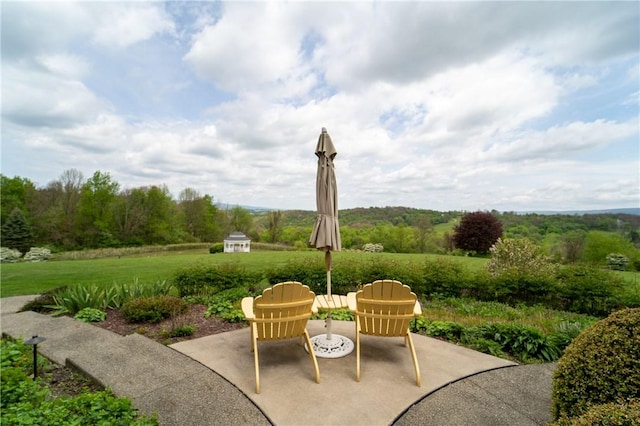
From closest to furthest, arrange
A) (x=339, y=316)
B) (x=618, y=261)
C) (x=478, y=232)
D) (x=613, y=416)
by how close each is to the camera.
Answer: (x=613, y=416)
(x=339, y=316)
(x=618, y=261)
(x=478, y=232)

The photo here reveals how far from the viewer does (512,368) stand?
10.7 ft

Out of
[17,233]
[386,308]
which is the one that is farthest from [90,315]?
[17,233]

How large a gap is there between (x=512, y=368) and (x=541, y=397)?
546 millimetres

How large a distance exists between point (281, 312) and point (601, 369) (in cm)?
250

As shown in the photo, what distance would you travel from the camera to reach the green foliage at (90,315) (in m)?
4.93

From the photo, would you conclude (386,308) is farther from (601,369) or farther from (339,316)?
(339,316)

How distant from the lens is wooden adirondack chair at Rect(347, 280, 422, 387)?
3145 millimetres

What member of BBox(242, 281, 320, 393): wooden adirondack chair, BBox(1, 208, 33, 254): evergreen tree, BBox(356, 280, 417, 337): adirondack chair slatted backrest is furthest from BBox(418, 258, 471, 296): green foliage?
BBox(1, 208, 33, 254): evergreen tree

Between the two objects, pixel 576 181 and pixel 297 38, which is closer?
pixel 297 38

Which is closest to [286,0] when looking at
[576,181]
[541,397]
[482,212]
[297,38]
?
[297,38]

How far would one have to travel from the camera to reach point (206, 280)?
23.0 feet

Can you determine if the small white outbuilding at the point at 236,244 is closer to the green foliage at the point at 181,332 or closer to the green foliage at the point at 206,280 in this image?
the green foliage at the point at 206,280

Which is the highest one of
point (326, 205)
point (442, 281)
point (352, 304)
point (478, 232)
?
point (326, 205)

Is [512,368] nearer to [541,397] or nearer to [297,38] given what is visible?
[541,397]
